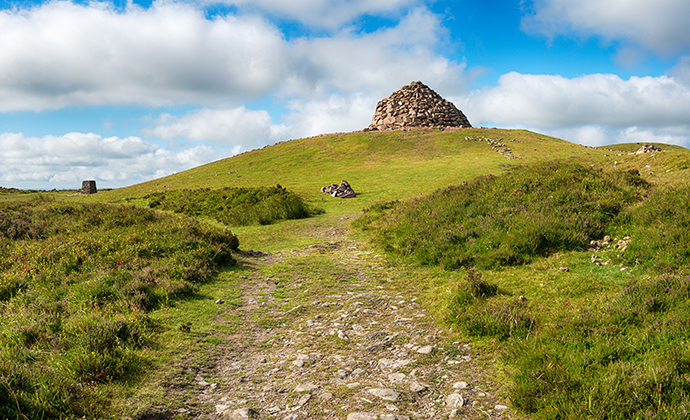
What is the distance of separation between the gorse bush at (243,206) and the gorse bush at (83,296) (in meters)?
7.43

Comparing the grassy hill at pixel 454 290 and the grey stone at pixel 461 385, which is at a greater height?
the grassy hill at pixel 454 290

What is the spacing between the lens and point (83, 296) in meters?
8.35

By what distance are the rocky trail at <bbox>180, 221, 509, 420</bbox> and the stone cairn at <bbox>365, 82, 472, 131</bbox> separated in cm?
8293

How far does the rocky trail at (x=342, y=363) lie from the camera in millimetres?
4855

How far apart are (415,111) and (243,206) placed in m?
74.4

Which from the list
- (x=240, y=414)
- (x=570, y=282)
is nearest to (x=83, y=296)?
(x=240, y=414)

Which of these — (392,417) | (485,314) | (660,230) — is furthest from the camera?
(660,230)

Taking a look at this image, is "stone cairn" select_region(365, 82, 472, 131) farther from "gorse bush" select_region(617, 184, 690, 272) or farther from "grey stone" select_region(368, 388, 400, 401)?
"grey stone" select_region(368, 388, 400, 401)

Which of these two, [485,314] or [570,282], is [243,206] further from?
[570,282]

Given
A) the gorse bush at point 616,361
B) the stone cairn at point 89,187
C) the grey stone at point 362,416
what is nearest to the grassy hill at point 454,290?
the gorse bush at point 616,361

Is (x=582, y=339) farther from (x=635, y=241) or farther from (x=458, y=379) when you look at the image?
(x=635, y=241)

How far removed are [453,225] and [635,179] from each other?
727cm

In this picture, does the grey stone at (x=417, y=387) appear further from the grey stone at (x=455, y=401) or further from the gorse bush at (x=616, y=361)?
the gorse bush at (x=616, y=361)

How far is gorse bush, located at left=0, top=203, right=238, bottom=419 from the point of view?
15.7ft
